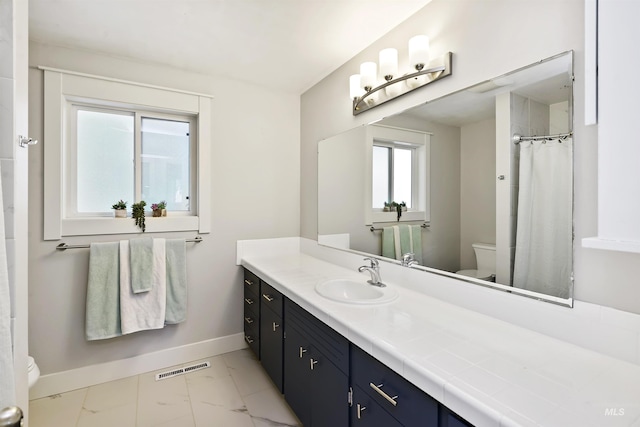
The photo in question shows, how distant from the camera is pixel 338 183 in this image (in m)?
2.36

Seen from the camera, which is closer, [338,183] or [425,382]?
[425,382]

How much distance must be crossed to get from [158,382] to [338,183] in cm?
195

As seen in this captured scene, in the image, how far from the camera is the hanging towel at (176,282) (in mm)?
2291

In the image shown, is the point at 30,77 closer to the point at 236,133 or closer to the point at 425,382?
the point at 236,133

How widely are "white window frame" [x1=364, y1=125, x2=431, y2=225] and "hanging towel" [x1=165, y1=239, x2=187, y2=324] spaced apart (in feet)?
4.88

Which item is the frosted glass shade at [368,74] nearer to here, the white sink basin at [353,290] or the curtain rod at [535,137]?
the curtain rod at [535,137]

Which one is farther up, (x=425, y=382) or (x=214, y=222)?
(x=214, y=222)

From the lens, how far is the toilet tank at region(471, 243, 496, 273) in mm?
1301

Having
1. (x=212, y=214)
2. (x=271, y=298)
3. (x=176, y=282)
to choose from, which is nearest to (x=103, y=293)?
(x=176, y=282)

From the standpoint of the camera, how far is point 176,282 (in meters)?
2.30

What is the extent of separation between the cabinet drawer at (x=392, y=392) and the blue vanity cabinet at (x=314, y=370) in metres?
0.09

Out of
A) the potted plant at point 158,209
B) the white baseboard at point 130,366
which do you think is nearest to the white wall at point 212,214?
the white baseboard at point 130,366

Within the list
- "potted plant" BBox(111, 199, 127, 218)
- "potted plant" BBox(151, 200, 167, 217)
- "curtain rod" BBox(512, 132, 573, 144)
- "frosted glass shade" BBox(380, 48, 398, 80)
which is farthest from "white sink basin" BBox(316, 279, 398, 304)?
"potted plant" BBox(111, 199, 127, 218)

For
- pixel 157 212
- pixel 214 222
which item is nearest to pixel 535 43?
pixel 214 222
